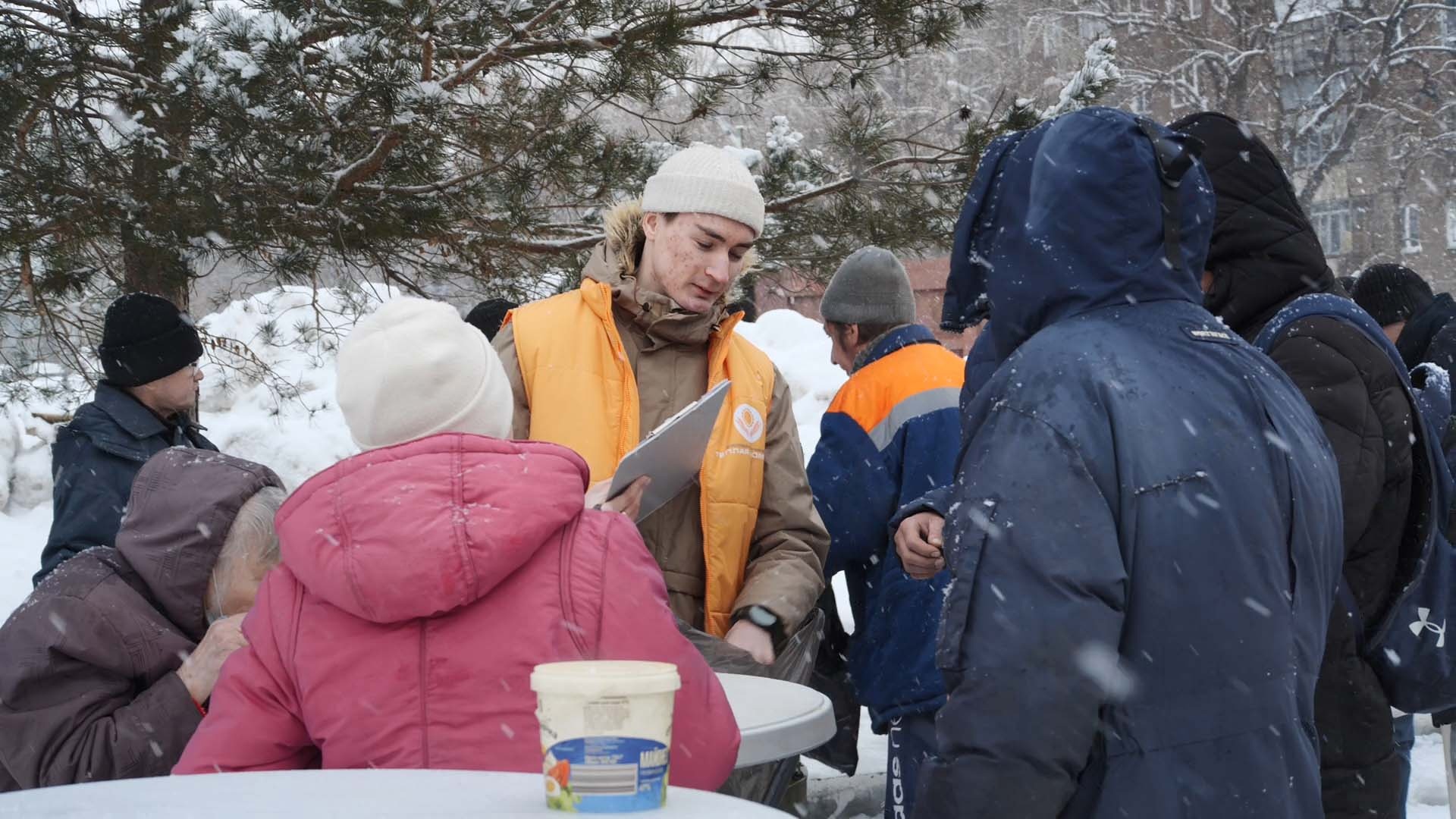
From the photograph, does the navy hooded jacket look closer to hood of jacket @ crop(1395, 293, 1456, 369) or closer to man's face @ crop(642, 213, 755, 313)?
man's face @ crop(642, 213, 755, 313)

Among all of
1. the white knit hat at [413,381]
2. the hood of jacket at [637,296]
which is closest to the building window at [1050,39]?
the hood of jacket at [637,296]

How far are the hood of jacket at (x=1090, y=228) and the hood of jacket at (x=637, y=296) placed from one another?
123cm

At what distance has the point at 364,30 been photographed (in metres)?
4.04

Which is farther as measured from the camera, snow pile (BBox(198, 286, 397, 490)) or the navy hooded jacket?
snow pile (BBox(198, 286, 397, 490))

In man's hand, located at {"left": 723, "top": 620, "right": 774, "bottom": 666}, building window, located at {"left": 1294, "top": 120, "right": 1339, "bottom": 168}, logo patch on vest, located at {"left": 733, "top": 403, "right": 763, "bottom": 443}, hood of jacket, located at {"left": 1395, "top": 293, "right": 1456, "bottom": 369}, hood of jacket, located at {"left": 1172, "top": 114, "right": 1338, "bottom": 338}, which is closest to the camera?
hood of jacket, located at {"left": 1172, "top": 114, "right": 1338, "bottom": 338}

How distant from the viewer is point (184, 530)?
2.19m

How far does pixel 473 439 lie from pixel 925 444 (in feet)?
6.42

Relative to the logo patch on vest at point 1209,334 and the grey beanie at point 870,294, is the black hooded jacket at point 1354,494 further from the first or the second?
A: the grey beanie at point 870,294

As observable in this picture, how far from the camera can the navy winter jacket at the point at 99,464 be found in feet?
11.8

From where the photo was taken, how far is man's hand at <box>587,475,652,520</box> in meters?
2.29

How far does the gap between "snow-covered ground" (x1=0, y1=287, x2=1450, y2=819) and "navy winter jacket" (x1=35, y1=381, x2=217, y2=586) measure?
137 centimetres

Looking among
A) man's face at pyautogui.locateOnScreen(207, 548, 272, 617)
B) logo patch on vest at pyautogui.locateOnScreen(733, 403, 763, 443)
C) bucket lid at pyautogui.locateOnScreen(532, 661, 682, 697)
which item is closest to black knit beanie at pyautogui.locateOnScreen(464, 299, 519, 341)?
logo patch on vest at pyautogui.locateOnScreen(733, 403, 763, 443)

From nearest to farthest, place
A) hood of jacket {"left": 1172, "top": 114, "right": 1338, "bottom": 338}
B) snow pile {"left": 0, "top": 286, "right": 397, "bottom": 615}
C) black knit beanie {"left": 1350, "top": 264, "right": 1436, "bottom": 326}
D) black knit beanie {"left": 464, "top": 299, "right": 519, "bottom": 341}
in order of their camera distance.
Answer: hood of jacket {"left": 1172, "top": 114, "right": 1338, "bottom": 338}
black knit beanie {"left": 464, "top": 299, "right": 519, "bottom": 341}
black knit beanie {"left": 1350, "top": 264, "right": 1436, "bottom": 326}
snow pile {"left": 0, "top": 286, "right": 397, "bottom": 615}

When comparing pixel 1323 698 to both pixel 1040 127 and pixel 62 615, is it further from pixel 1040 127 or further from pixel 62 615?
pixel 62 615
